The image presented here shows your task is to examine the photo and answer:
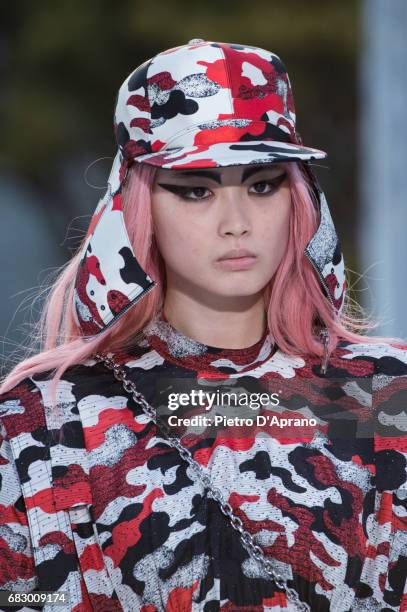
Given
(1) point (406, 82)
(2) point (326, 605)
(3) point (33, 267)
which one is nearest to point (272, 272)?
(2) point (326, 605)

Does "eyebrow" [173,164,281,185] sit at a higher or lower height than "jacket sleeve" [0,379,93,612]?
higher

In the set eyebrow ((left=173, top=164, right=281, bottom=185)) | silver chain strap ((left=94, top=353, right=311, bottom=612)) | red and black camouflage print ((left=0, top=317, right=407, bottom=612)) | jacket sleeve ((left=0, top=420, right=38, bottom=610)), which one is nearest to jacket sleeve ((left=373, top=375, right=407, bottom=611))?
red and black camouflage print ((left=0, top=317, right=407, bottom=612))

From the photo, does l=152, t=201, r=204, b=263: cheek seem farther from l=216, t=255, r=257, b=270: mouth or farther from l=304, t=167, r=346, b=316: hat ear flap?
l=304, t=167, r=346, b=316: hat ear flap

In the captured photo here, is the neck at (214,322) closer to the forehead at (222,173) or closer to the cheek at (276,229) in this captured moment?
the cheek at (276,229)

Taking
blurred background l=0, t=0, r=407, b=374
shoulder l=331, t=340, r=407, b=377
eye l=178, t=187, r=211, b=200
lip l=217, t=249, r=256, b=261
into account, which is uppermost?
eye l=178, t=187, r=211, b=200

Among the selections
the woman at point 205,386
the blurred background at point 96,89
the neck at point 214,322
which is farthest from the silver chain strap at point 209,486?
the blurred background at point 96,89

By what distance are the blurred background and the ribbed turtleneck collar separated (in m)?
9.88

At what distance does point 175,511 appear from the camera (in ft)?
7.11

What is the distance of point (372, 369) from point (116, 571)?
0.64 m

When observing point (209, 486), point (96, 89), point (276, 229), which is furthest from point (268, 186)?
point (96, 89)

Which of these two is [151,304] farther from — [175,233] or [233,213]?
[233,213]

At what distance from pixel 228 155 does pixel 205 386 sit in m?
0.46

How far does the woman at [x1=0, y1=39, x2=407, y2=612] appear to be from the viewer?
2.15 m

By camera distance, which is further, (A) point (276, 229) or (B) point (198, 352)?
(B) point (198, 352)
